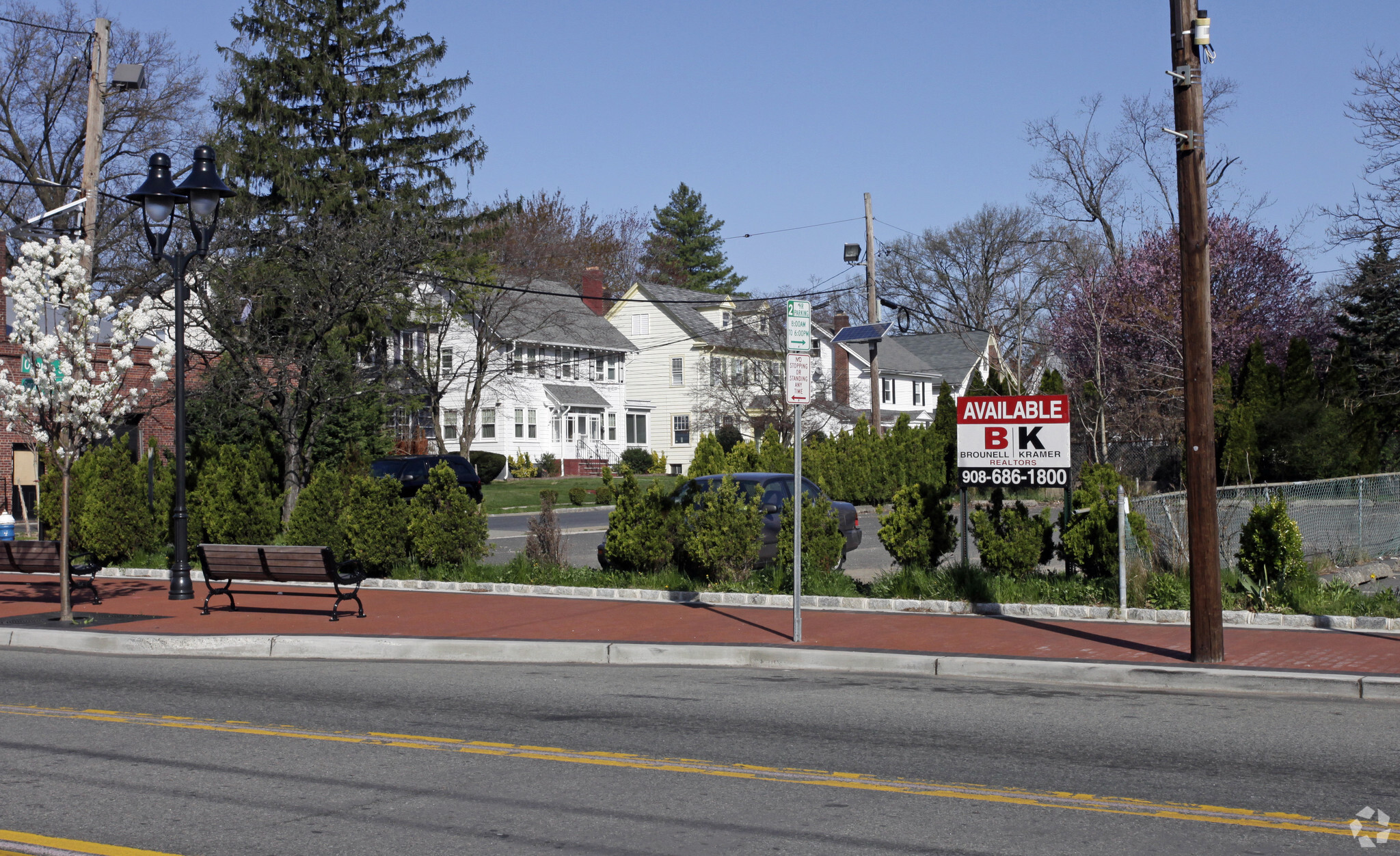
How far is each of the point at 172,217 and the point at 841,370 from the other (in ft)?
172

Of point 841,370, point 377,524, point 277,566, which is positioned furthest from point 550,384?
point 277,566

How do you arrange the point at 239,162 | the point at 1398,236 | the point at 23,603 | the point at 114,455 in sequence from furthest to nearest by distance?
1. the point at 239,162
2. the point at 1398,236
3. the point at 114,455
4. the point at 23,603

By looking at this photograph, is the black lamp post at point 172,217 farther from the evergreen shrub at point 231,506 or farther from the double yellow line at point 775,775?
the double yellow line at point 775,775

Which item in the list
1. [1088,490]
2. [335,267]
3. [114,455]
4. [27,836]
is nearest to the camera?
[27,836]

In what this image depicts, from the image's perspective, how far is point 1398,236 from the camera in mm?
29344

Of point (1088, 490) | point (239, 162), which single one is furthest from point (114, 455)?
point (239, 162)

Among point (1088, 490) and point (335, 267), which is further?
point (335, 267)

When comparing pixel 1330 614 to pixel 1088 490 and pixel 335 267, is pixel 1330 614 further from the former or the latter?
pixel 335 267

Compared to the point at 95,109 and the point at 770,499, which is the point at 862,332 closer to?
the point at 770,499

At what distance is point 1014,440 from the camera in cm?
1451

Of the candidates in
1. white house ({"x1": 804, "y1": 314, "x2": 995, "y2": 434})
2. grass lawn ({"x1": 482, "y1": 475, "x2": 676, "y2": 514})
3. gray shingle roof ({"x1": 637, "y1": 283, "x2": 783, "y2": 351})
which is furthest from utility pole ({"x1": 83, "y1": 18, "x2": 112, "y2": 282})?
white house ({"x1": 804, "y1": 314, "x2": 995, "y2": 434})

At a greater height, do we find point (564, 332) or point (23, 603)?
point (564, 332)

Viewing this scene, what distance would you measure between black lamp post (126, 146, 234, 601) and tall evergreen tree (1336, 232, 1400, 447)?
2639 centimetres

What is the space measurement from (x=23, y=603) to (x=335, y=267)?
9.52 m
